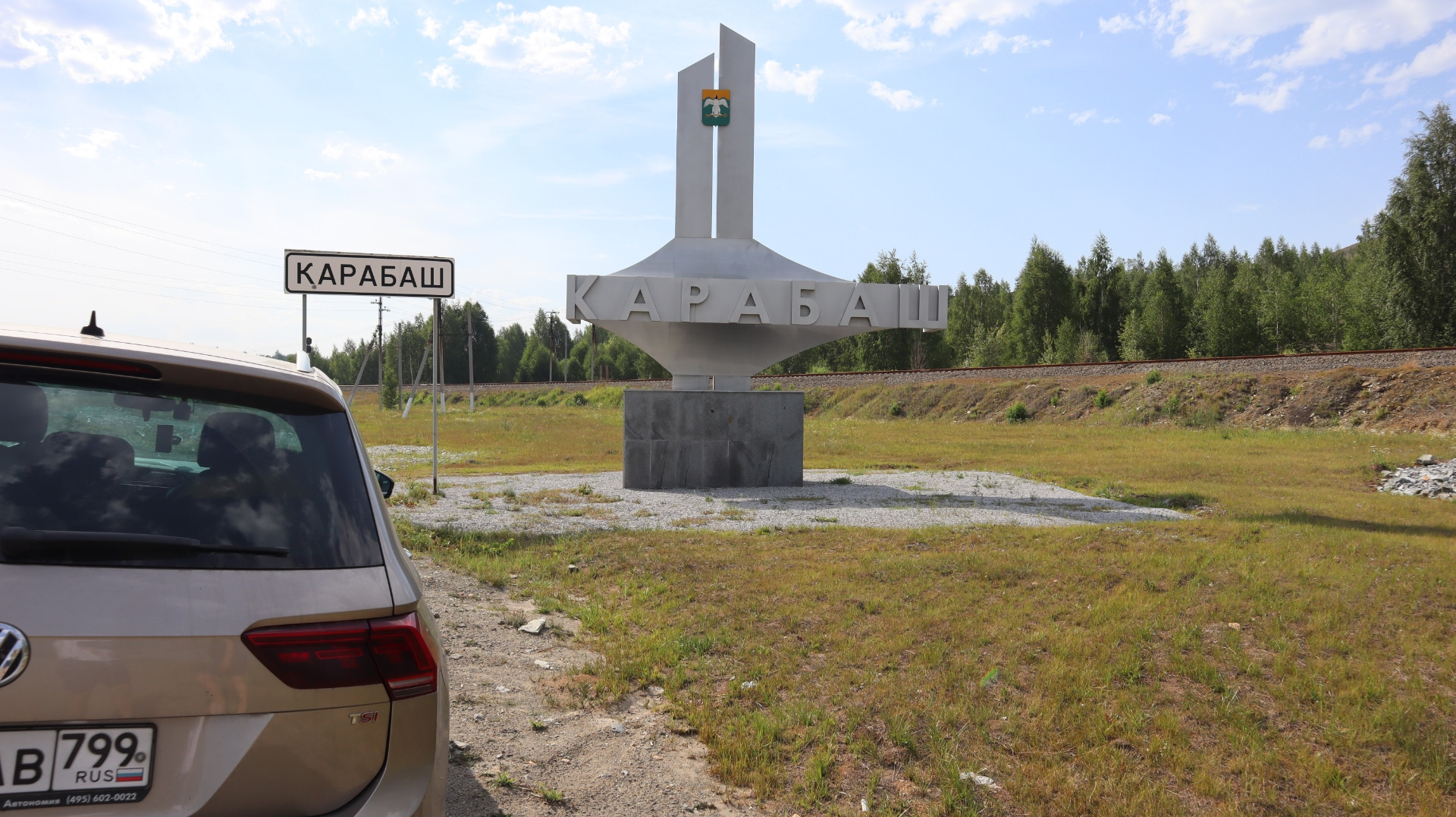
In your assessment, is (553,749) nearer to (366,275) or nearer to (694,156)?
(366,275)

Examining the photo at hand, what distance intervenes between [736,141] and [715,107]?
0.74m

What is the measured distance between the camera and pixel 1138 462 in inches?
888

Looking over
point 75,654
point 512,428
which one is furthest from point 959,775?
point 512,428

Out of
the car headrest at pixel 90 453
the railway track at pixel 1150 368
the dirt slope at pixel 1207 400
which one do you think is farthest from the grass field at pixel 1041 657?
the dirt slope at pixel 1207 400

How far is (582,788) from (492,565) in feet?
16.7

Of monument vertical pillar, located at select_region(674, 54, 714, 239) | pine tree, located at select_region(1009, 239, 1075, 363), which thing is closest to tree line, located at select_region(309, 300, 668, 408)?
pine tree, located at select_region(1009, 239, 1075, 363)

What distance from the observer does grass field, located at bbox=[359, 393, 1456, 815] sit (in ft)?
13.9

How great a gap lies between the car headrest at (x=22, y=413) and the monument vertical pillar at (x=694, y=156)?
1545cm

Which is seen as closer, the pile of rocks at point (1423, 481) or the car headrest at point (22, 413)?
the car headrest at point (22, 413)

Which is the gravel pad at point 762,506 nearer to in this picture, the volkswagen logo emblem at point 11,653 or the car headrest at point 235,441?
the car headrest at point 235,441

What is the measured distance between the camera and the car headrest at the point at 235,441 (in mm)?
2203

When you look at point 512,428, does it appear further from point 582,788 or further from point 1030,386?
point 582,788

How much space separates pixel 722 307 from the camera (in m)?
16.7

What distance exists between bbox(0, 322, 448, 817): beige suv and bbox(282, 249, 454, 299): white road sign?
33.9 feet
